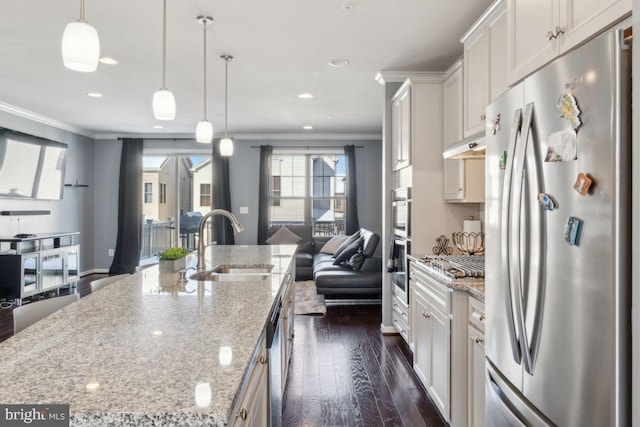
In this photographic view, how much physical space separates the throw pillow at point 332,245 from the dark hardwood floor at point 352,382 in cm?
258

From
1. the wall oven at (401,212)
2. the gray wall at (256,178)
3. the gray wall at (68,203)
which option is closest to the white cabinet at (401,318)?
the wall oven at (401,212)

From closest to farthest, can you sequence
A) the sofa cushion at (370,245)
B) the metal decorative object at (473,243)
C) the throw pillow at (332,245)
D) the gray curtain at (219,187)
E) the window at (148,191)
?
the metal decorative object at (473,243) → the sofa cushion at (370,245) → the throw pillow at (332,245) → the gray curtain at (219,187) → the window at (148,191)

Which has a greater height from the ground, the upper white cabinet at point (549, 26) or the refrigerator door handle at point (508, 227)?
the upper white cabinet at point (549, 26)

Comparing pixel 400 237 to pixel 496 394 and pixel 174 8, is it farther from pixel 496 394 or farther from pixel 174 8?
pixel 174 8

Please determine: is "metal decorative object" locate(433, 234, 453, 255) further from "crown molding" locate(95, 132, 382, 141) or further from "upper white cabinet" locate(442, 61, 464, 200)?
"crown molding" locate(95, 132, 382, 141)

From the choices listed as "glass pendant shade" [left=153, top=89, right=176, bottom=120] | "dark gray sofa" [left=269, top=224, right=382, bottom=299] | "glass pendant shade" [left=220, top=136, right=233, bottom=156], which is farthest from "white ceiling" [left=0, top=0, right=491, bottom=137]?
"dark gray sofa" [left=269, top=224, right=382, bottom=299]

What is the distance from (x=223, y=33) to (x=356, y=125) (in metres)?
3.89

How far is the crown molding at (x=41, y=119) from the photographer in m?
5.46

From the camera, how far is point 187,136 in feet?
25.3

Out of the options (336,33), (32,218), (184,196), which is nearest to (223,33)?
(336,33)

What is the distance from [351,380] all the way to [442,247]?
128 centimetres

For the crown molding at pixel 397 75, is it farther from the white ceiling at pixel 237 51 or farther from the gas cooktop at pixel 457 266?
the gas cooktop at pixel 457 266

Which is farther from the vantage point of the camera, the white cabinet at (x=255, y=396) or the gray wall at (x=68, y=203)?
the gray wall at (x=68, y=203)

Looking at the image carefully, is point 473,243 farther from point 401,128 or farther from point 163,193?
point 163,193
